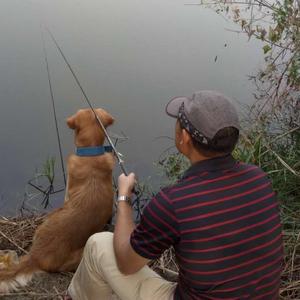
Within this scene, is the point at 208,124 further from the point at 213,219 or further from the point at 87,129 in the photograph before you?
the point at 87,129

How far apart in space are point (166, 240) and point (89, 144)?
7.32 feet

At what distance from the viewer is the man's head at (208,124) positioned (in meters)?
2.12

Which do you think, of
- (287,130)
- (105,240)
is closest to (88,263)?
(105,240)

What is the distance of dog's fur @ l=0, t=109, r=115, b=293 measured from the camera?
3.56 m

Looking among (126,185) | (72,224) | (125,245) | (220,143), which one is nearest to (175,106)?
(220,143)

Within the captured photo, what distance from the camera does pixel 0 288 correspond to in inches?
133

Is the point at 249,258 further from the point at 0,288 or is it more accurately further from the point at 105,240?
the point at 0,288

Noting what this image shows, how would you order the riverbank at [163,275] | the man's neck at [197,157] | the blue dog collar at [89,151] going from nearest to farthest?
the man's neck at [197,157]
the riverbank at [163,275]
the blue dog collar at [89,151]

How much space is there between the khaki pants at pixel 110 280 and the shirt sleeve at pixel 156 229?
0.38 m

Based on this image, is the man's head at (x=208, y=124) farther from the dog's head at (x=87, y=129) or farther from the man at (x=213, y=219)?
the dog's head at (x=87, y=129)

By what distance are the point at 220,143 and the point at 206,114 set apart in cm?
14

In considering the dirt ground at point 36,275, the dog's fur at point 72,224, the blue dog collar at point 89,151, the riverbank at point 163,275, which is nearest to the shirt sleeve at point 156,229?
the dirt ground at point 36,275

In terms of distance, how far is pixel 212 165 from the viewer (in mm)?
2137

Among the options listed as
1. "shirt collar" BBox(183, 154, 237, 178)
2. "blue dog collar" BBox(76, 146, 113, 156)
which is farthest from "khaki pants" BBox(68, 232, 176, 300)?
"blue dog collar" BBox(76, 146, 113, 156)
